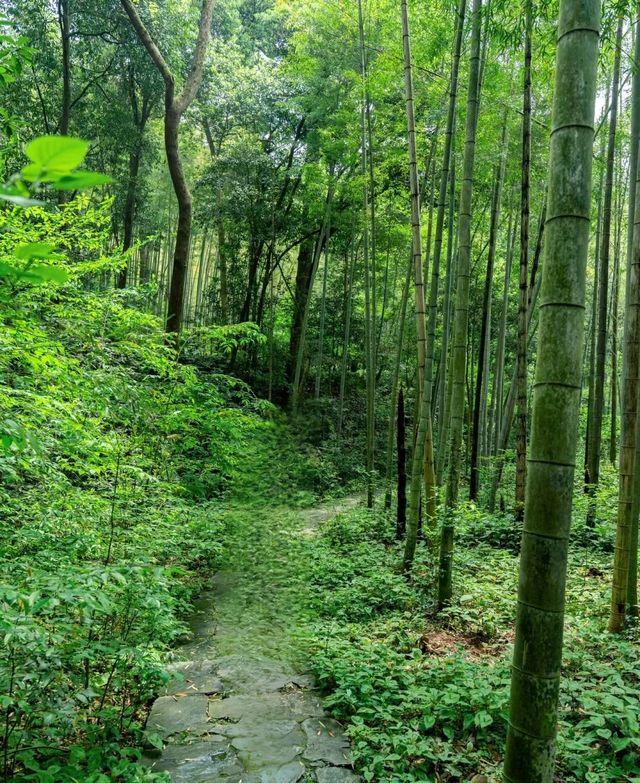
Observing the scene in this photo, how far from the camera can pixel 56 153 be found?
1.39 feet

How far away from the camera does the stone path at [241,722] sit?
2.31 m

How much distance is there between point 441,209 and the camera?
16.4ft

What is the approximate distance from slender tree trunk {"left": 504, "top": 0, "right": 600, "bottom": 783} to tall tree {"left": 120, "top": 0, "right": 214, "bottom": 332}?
21.6 ft

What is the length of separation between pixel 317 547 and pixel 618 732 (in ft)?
12.8

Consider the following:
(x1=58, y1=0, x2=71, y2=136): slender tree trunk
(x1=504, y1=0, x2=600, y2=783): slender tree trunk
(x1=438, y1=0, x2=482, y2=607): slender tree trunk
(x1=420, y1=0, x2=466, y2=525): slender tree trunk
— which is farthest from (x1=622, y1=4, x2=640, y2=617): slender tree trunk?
(x1=58, y1=0, x2=71, y2=136): slender tree trunk

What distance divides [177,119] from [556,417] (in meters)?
7.87

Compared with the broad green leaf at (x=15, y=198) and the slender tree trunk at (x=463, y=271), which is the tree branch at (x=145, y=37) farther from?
the broad green leaf at (x=15, y=198)

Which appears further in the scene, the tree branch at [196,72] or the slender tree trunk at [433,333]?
the tree branch at [196,72]

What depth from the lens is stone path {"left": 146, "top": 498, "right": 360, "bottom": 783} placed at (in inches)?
91.0

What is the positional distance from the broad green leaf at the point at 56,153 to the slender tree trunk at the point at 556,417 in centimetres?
102

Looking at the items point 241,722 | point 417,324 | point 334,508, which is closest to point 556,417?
point 241,722

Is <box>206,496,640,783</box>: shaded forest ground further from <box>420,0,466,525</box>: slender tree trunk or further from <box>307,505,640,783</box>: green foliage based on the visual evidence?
<box>420,0,466,525</box>: slender tree trunk

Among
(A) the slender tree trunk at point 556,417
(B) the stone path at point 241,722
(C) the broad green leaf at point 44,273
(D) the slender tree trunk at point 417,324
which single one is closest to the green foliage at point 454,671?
(B) the stone path at point 241,722

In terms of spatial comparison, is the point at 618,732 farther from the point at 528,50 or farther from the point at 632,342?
the point at 528,50
